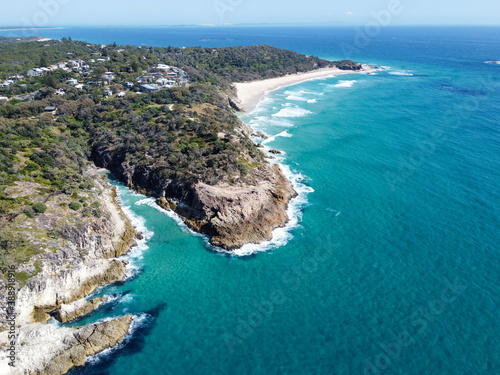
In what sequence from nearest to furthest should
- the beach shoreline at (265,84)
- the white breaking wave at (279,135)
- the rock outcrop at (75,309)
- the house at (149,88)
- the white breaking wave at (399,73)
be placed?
1. the rock outcrop at (75,309)
2. the white breaking wave at (279,135)
3. the house at (149,88)
4. the beach shoreline at (265,84)
5. the white breaking wave at (399,73)

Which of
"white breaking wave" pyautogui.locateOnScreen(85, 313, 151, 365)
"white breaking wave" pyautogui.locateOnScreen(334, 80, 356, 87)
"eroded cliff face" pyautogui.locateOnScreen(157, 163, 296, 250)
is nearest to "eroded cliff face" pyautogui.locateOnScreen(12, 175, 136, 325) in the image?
"white breaking wave" pyautogui.locateOnScreen(85, 313, 151, 365)

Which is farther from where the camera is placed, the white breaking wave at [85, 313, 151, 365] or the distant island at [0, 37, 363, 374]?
the distant island at [0, 37, 363, 374]

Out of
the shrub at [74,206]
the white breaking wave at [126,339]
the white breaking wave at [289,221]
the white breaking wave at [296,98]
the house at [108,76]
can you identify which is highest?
the house at [108,76]

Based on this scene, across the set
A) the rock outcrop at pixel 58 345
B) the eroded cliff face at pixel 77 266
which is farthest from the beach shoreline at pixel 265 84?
the rock outcrop at pixel 58 345

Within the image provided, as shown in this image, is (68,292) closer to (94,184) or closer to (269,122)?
(94,184)

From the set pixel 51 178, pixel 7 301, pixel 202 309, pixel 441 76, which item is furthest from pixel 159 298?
pixel 441 76

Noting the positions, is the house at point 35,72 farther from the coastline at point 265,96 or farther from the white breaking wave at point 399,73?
the white breaking wave at point 399,73

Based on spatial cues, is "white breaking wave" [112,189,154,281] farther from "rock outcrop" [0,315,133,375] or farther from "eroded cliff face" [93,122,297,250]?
"rock outcrop" [0,315,133,375]
